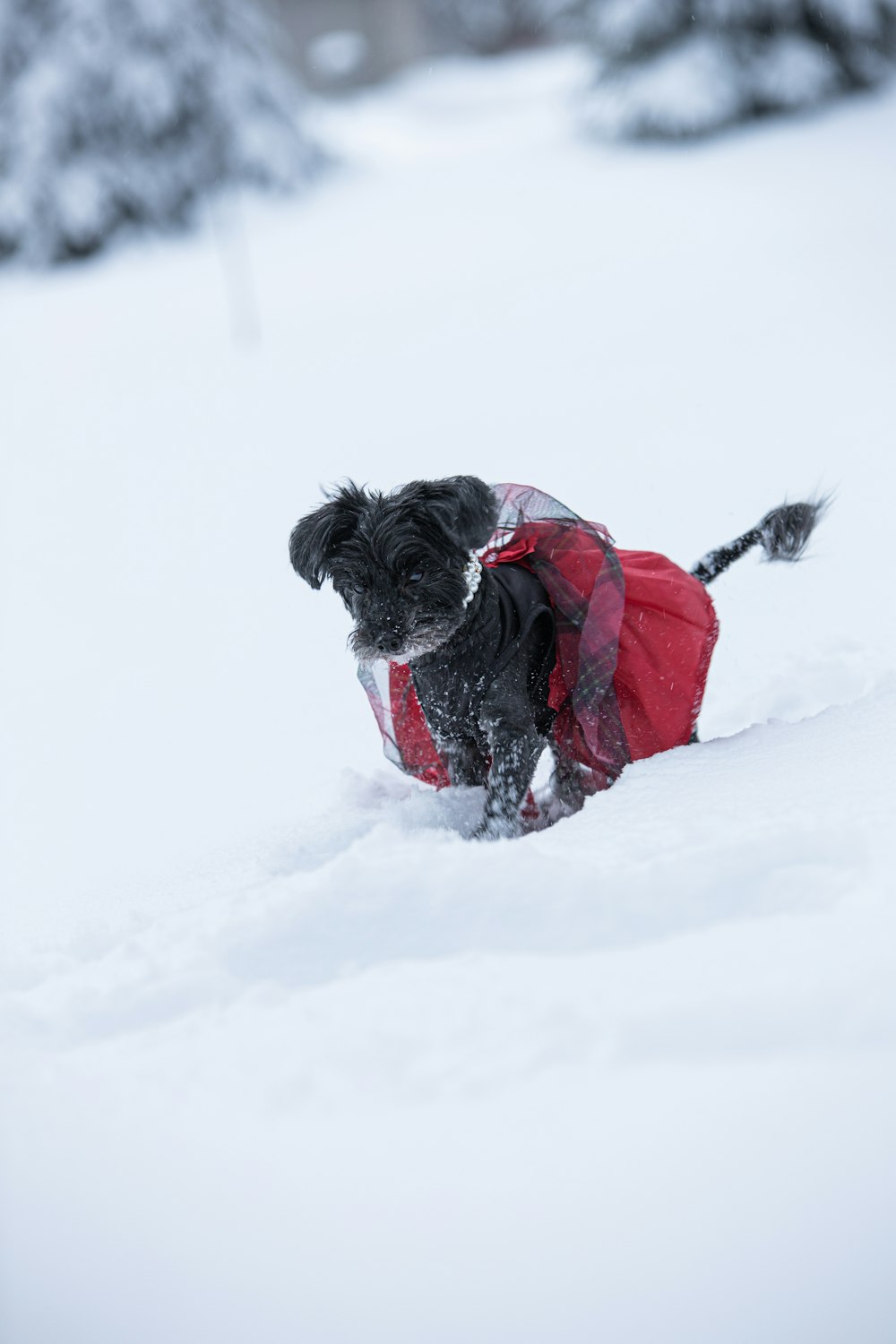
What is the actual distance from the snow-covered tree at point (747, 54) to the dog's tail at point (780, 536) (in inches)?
343

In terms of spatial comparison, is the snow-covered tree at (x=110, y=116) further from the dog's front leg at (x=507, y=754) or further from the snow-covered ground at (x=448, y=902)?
the dog's front leg at (x=507, y=754)

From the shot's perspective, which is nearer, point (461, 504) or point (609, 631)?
point (461, 504)

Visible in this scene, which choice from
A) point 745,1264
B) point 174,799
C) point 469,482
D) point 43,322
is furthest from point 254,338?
point 745,1264

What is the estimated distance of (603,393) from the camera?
6.09 meters

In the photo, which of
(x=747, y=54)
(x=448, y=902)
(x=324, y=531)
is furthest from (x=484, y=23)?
(x=448, y=902)

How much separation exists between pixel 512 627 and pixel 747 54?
990 cm

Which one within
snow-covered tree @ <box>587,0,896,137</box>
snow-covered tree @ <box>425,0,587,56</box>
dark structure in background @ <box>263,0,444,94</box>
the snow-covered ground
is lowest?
the snow-covered ground

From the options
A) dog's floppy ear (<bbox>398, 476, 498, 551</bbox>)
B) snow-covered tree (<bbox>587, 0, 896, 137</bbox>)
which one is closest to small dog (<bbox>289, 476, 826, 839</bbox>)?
dog's floppy ear (<bbox>398, 476, 498, 551</bbox>)

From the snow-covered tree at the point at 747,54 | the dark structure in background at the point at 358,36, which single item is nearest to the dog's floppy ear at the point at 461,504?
the snow-covered tree at the point at 747,54

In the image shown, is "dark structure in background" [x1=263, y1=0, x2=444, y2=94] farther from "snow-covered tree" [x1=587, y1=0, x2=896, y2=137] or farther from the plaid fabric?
the plaid fabric

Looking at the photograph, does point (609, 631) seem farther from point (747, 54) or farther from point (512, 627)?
point (747, 54)

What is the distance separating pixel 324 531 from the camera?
103 inches

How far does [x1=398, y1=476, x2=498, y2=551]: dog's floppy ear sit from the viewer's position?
2.50 m

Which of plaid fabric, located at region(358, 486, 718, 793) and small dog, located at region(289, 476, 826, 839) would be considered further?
plaid fabric, located at region(358, 486, 718, 793)
